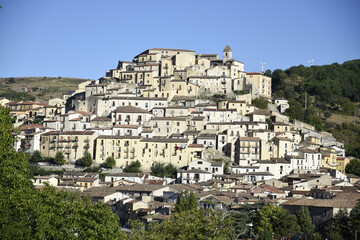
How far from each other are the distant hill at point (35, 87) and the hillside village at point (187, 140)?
2711cm

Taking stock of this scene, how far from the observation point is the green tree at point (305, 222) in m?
46.8

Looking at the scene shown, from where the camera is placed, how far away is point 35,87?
152 m

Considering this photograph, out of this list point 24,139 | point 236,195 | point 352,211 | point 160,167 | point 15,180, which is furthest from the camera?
point 24,139

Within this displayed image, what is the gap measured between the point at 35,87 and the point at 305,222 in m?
114

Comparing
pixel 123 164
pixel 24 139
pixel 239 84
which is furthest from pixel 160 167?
pixel 239 84

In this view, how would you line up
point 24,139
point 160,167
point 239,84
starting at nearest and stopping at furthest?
point 160,167, point 24,139, point 239,84

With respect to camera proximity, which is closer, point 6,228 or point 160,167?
point 6,228

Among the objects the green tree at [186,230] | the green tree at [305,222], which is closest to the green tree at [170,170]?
the green tree at [305,222]

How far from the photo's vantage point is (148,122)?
273ft

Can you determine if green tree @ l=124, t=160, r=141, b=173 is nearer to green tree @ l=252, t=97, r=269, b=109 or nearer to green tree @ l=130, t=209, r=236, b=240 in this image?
Answer: green tree @ l=252, t=97, r=269, b=109

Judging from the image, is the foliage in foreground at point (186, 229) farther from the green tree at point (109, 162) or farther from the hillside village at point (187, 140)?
the green tree at point (109, 162)

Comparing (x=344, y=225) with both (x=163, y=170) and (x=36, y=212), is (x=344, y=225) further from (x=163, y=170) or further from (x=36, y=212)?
(x=163, y=170)

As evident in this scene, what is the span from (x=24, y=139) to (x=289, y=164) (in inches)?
1364

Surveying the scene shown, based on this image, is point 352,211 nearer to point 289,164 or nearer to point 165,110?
point 289,164
